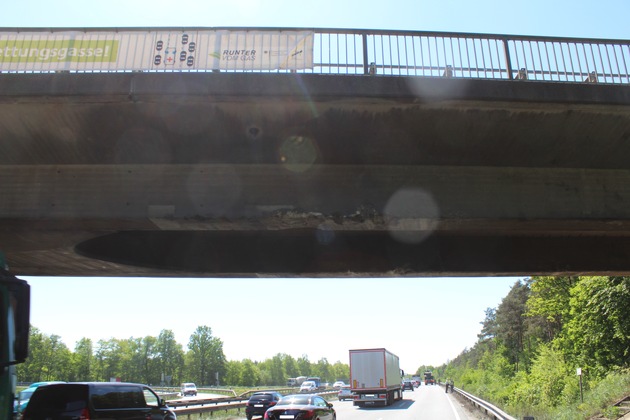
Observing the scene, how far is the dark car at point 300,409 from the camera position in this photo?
14.3 metres

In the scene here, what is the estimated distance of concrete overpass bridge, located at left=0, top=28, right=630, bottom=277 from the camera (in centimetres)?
629

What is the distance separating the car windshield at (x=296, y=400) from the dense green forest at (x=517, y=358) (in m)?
7.73

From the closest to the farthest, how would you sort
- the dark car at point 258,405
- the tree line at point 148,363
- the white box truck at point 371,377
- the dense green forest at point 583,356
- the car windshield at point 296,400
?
the car windshield at point 296,400 → the dense green forest at point 583,356 → the dark car at point 258,405 → the white box truck at point 371,377 → the tree line at point 148,363

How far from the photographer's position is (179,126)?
668 cm

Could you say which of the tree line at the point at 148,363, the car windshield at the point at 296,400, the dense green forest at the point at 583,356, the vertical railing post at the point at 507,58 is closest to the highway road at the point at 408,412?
the dense green forest at the point at 583,356

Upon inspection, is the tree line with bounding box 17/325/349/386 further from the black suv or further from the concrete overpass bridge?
the concrete overpass bridge

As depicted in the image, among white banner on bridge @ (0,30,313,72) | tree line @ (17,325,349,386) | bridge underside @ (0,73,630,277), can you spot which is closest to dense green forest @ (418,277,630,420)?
bridge underside @ (0,73,630,277)

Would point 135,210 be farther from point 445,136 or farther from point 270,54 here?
point 445,136

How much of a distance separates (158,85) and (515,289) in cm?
7581

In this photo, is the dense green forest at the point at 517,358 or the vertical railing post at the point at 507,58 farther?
the dense green forest at the point at 517,358

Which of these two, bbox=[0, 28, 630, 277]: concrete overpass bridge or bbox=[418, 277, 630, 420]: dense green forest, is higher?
bbox=[0, 28, 630, 277]: concrete overpass bridge

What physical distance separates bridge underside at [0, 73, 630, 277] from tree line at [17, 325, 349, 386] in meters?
77.9

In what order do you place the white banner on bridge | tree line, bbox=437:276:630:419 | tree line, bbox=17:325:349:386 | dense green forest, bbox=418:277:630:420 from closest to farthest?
1. the white banner on bridge
2. dense green forest, bbox=418:277:630:420
3. tree line, bbox=437:276:630:419
4. tree line, bbox=17:325:349:386

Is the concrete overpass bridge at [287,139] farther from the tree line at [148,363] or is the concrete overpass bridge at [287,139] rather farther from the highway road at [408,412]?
the tree line at [148,363]
